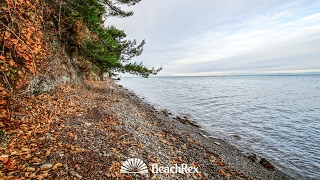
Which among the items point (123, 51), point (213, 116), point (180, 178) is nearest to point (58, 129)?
point (180, 178)

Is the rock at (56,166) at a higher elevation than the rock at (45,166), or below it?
below

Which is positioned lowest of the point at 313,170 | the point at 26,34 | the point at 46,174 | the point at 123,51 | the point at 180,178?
the point at 313,170

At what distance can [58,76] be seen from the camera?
35.3ft

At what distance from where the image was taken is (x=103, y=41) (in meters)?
12.4

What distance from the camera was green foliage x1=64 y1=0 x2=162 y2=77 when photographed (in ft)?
31.2

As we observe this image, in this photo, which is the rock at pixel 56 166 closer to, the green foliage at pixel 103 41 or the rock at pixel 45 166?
the rock at pixel 45 166

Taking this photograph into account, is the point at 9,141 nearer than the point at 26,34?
Yes

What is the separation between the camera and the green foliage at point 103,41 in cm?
952

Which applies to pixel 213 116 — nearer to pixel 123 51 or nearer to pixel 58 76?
pixel 123 51

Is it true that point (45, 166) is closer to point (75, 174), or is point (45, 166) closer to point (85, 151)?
point (75, 174)

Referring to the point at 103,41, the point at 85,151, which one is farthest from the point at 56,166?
the point at 103,41

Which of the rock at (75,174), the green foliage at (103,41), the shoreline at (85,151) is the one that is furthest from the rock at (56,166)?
the green foliage at (103,41)

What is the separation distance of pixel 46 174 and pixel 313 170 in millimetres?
11499

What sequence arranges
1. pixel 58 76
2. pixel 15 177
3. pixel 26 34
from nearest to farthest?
1. pixel 15 177
2. pixel 26 34
3. pixel 58 76
